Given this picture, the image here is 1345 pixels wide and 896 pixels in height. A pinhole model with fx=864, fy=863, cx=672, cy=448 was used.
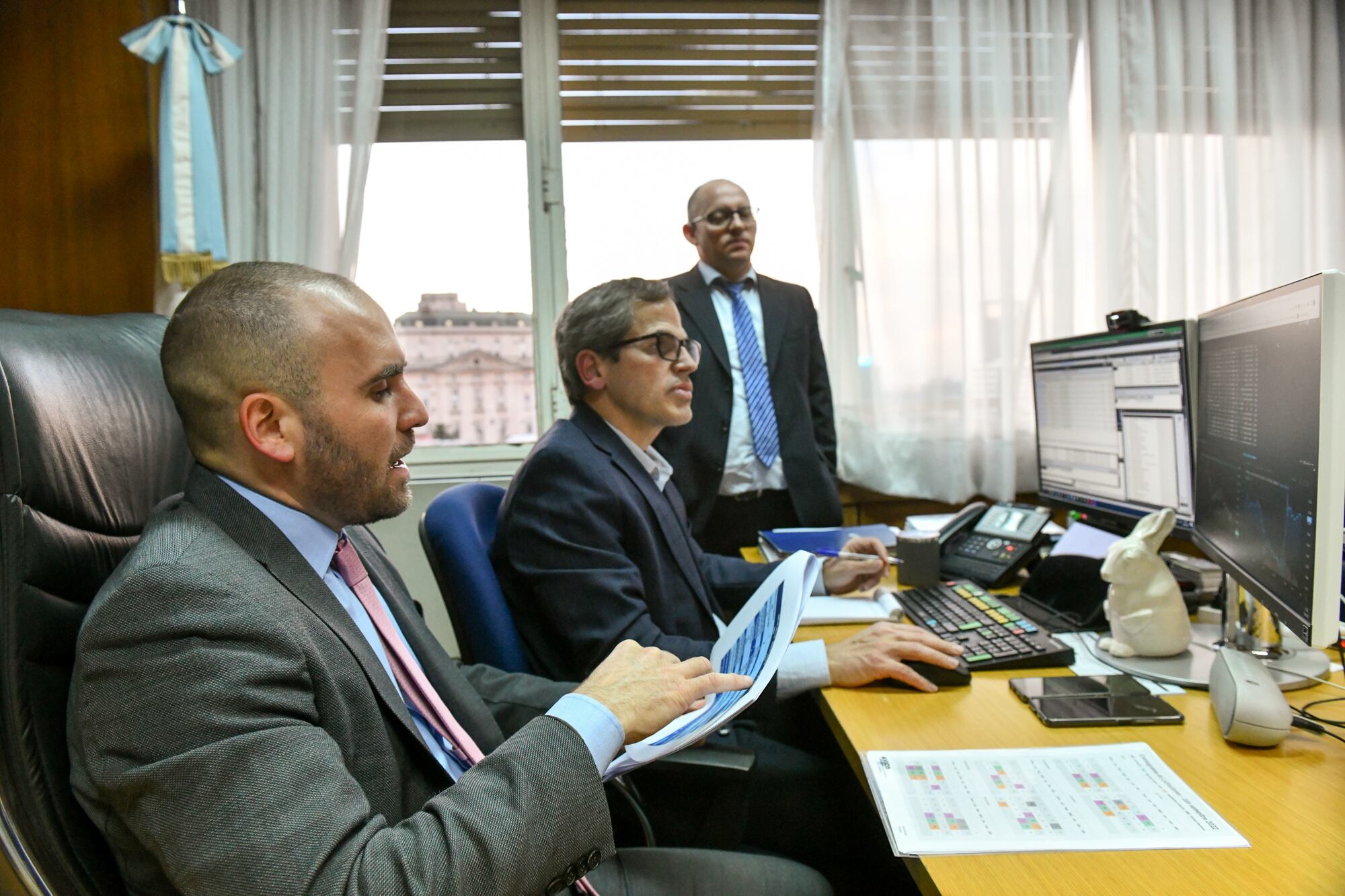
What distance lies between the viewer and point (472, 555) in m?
1.39

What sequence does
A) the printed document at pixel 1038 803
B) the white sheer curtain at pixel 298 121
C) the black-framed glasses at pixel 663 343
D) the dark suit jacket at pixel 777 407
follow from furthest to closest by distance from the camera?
the white sheer curtain at pixel 298 121, the dark suit jacket at pixel 777 407, the black-framed glasses at pixel 663 343, the printed document at pixel 1038 803

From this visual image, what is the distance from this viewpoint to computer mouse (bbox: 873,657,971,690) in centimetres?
120

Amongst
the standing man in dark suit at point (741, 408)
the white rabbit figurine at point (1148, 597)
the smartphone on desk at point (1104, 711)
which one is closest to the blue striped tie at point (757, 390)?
the standing man in dark suit at point (741, 408)

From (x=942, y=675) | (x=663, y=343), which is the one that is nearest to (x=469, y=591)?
(x=663, y=343)

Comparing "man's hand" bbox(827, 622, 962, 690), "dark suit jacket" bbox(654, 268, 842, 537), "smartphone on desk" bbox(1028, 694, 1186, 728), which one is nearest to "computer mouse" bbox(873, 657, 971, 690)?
"man's hand" bbox(827, 622, 962, 690)

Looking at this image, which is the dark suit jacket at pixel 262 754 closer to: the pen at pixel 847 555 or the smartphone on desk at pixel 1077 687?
the smartphone on desk at pixel 1077 687

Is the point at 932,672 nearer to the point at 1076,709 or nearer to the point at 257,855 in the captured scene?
the point at 1076,709

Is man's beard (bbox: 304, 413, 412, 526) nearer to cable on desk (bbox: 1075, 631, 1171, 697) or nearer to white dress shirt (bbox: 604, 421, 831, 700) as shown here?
white dress shirt (bbox: 604, 421, 831, 700)

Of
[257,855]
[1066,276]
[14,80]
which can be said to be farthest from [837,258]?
[257,855]

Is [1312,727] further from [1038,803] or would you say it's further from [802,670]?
[802,670]

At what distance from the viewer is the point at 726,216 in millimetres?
2910

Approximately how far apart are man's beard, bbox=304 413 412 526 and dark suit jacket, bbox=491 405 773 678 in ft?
1.48

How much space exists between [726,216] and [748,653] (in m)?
2.07

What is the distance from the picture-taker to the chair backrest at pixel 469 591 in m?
1.38
